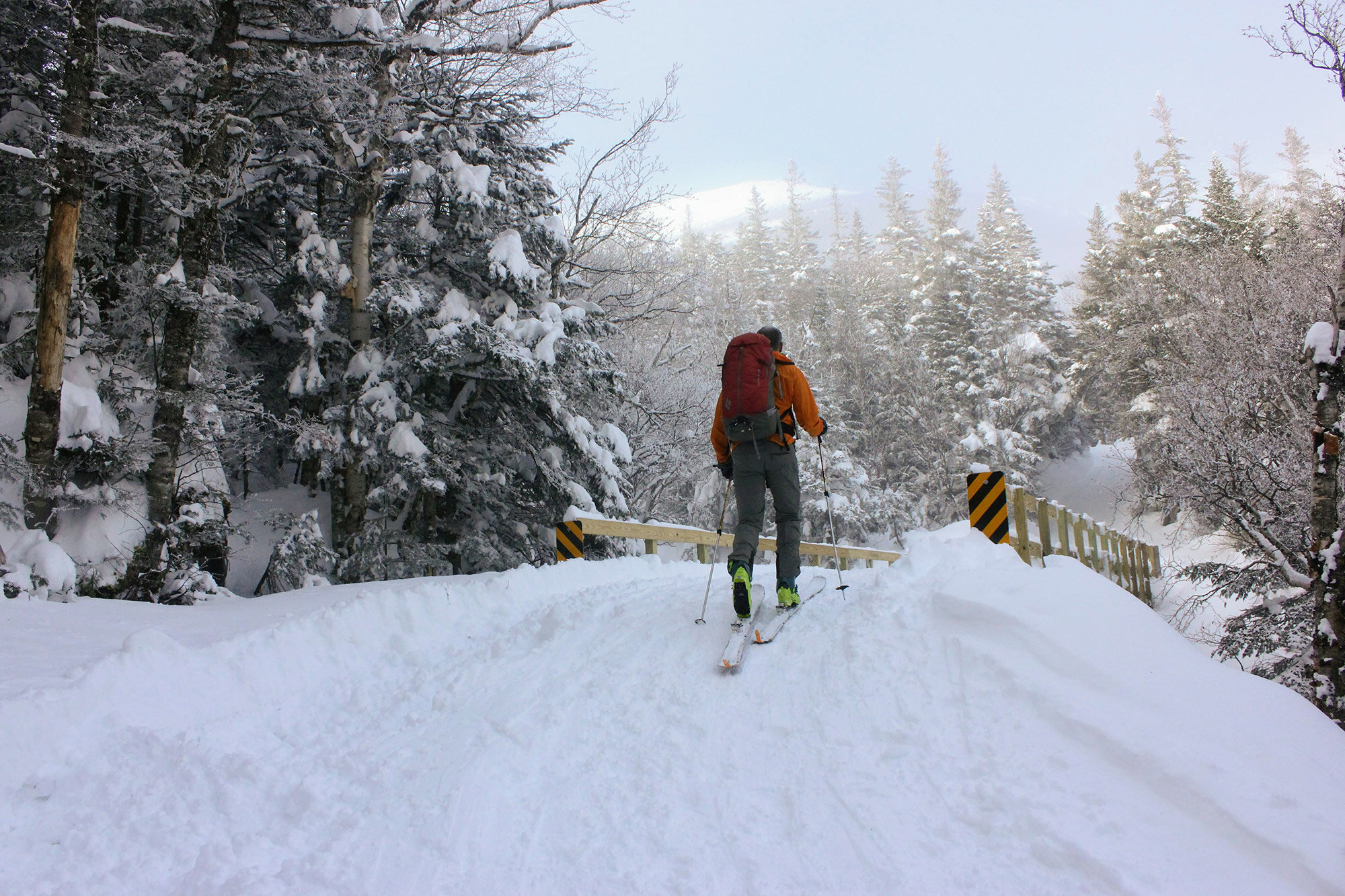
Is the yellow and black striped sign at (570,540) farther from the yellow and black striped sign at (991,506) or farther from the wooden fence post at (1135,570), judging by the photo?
the wooden fence post at (1135,570)

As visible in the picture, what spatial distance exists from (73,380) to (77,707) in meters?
6.18

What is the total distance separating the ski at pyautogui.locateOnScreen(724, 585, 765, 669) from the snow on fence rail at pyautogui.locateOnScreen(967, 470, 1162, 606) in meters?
2.00

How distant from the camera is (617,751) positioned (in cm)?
339

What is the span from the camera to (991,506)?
5887 mm

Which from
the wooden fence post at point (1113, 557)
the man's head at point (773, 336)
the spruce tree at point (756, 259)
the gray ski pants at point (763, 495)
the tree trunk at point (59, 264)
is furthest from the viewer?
the spruce tree at point (756, 259)

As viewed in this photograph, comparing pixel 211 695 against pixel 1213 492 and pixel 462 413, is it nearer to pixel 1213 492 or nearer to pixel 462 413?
pixel 462 413

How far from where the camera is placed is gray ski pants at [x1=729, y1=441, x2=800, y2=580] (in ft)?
17.0

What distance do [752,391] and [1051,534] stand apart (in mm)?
9084

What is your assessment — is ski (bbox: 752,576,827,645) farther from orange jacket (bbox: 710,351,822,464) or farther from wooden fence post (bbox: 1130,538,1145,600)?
wooden fence post (bbox: 1130,538,1145,600)

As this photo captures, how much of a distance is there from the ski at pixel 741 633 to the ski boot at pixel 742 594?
0.06 m

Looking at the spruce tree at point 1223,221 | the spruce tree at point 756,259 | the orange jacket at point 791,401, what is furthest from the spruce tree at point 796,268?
the orange jacket at point 791,401

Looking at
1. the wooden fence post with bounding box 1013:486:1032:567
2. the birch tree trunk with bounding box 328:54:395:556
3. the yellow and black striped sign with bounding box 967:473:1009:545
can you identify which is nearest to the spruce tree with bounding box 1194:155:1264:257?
the wooden fence post with bounding box 1013:486:1032:567

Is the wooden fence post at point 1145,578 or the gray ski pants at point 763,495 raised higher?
the gray ski pants at point 763,495

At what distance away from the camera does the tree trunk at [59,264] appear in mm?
6785
